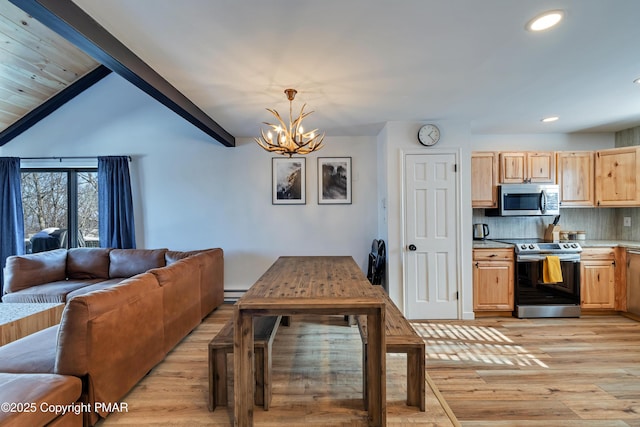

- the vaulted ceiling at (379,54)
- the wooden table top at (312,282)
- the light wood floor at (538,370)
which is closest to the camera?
the vaulted ceiling at (379,54)

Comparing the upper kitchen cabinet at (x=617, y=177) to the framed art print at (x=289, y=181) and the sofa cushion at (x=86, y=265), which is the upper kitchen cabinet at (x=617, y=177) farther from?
the sofa cushion at (x=86, y=265)

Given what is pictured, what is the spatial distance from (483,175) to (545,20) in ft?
7.60

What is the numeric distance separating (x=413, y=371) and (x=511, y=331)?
1934 millimetres

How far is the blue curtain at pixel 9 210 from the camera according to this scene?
13.1 ft

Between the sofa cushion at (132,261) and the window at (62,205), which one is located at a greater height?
the window at (62,205)

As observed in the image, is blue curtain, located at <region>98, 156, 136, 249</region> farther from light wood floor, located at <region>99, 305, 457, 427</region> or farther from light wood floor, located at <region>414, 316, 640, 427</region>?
light wood floor, located at <region>414, 316, 640, 427</region>

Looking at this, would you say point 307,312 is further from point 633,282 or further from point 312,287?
point 633,282

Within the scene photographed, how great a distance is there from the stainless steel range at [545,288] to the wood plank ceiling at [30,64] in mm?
6137

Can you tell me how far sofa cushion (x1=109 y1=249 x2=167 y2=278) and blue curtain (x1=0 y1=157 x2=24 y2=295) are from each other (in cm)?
161

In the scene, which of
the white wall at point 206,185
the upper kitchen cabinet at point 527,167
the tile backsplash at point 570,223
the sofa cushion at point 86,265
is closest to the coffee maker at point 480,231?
the tile backsplash at point 570,223

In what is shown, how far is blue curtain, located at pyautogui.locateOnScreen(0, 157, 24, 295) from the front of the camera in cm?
400

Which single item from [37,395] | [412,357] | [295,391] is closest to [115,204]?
[37,395]

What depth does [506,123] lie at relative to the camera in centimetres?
363

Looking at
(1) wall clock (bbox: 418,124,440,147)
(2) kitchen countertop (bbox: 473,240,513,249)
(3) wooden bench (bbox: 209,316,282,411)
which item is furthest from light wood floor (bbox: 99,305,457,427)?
(1) wall clock (bbox: 418,124,440,147)
